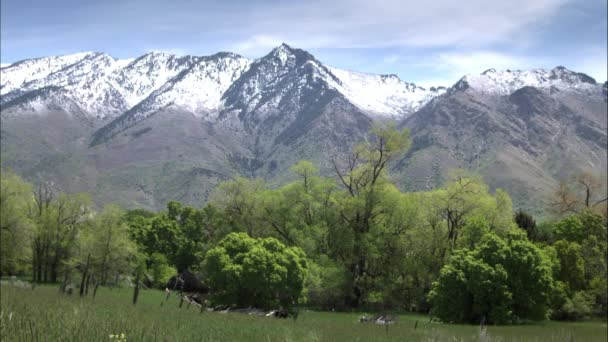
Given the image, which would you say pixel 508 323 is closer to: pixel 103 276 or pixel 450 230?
pixel 450 230

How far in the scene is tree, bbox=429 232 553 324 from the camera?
149 ft

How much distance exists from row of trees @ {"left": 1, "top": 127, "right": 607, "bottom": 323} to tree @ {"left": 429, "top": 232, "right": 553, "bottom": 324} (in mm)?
99

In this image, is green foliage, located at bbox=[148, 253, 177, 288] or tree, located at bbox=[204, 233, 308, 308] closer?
tree, located at bbox=[204, 233, 308, 308]

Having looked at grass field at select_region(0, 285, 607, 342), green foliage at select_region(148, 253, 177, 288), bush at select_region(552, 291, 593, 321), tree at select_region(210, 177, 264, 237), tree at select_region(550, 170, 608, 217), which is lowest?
green foliage at select_region(148, 253, 177, 288)

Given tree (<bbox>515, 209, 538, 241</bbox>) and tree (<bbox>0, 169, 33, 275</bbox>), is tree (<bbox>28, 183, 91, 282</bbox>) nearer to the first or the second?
tree (<bbox>0, 169, 33, 275</bbox>)

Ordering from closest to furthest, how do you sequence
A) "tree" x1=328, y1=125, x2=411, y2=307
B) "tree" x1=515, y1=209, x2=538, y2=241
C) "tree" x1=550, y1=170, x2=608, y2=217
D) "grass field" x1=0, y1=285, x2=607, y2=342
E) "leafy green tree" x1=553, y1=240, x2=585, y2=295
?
"grass field" x1=0, y1=285, x2=607, y2=342
"leafy green tree" x1=553, y1=240, x2=585, y2=295
"tree" x1=328, y1=125, x2=411, y2=307
"tree" x1=515, y1=209, x2=538, y2=241
"tree" x1=550, y1=170, x2=608, y2=217

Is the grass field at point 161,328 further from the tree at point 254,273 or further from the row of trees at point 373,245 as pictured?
the row of trees at point 373,245

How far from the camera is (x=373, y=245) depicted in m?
63.2

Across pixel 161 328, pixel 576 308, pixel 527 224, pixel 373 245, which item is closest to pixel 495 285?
pixel 576 308

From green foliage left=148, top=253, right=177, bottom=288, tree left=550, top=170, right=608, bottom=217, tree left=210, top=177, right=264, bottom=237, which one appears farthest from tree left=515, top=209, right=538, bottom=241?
green foliage left=148, top=253, right=177, bottom=288

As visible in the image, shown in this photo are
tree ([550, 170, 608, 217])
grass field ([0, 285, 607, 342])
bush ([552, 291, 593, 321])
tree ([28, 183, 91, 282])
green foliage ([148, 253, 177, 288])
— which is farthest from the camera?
green foliage ([148, 253, 177, 288])

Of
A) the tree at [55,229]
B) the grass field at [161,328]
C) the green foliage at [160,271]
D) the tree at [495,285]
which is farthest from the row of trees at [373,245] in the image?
the grass field at [161,328]

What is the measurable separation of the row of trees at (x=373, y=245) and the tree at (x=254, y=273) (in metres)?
0.12

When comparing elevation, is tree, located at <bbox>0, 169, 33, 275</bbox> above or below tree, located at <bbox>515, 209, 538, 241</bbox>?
below
